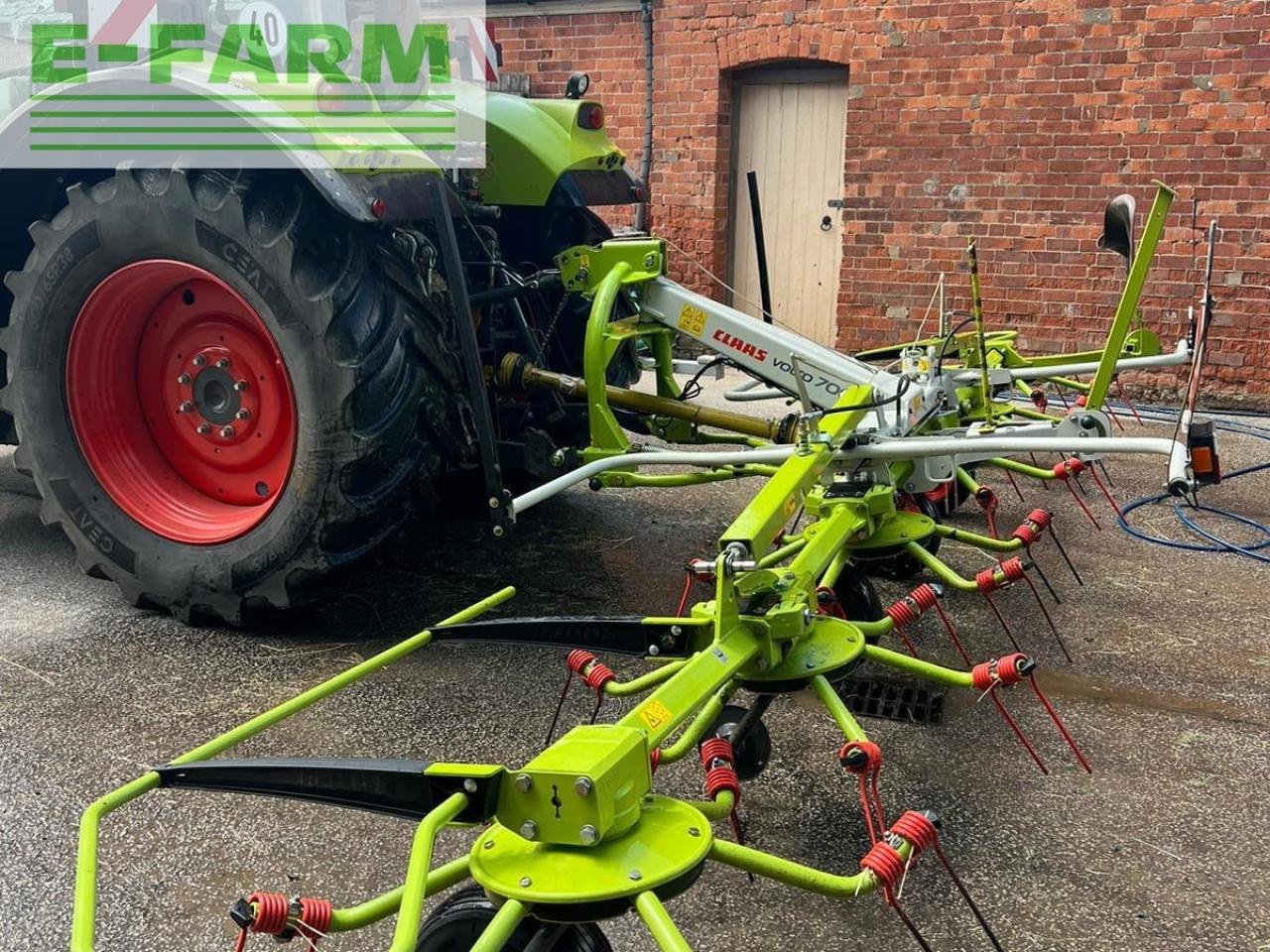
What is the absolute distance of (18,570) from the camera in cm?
392

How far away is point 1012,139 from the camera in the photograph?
276 inches

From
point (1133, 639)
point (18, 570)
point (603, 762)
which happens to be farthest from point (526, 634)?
point (18, 570)

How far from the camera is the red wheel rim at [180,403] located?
3.27 metres

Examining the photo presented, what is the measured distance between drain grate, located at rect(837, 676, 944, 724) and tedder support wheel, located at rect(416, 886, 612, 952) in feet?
4.58

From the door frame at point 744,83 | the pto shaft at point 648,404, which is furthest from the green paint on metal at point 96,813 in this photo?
the door frame at point 744,83

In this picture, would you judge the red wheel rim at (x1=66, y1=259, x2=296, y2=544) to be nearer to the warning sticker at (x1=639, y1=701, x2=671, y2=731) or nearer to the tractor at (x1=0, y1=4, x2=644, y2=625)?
the tractor at (x1=0, y1=4, x2=644, y2=625)

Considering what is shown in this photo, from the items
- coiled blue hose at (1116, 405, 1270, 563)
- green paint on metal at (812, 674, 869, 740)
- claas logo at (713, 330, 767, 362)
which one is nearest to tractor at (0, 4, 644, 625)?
claas logo at (713, 330, 767, 362)

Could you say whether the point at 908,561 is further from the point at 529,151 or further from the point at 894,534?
the point at 529,151

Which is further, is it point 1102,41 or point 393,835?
point 1102,41

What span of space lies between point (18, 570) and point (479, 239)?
202cm

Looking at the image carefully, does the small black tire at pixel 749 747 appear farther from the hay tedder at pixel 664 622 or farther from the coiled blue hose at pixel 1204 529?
the coiled blue hose at pixel 1204 529

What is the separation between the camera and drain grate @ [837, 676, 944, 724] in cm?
279

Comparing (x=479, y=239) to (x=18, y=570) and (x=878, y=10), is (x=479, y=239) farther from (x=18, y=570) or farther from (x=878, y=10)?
(x=878, y=10)

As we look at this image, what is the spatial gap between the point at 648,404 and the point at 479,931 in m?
2.19
